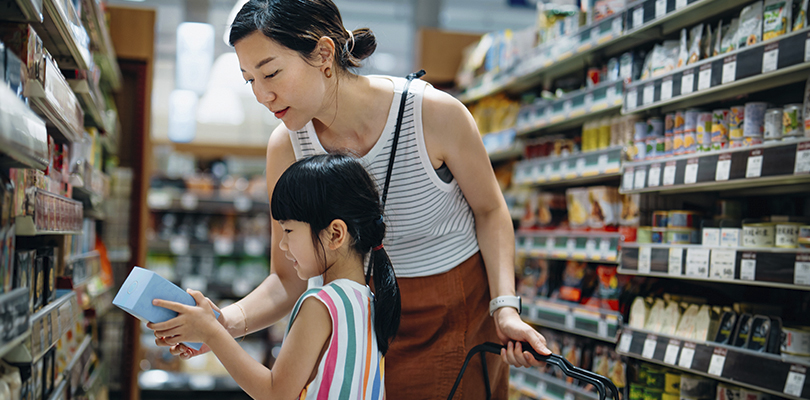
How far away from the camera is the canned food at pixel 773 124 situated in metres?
1.98

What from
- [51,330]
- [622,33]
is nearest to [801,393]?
[622,33]

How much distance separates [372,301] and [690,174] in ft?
4.51

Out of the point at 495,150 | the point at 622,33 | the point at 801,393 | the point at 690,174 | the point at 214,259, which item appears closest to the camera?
the point at 801,393

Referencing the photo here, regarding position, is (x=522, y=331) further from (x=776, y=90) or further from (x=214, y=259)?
(x=214, y=259)

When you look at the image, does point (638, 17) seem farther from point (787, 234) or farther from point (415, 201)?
point (415, 201)

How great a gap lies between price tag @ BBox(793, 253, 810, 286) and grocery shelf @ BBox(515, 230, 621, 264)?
103cm

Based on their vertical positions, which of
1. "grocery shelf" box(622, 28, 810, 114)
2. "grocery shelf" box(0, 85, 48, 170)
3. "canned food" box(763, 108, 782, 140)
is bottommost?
"grocery shelf" box(0, 85, 48, 170)

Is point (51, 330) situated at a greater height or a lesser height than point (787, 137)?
lesser

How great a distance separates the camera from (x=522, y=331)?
56.3 inches

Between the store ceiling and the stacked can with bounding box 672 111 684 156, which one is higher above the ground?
the store ceiling

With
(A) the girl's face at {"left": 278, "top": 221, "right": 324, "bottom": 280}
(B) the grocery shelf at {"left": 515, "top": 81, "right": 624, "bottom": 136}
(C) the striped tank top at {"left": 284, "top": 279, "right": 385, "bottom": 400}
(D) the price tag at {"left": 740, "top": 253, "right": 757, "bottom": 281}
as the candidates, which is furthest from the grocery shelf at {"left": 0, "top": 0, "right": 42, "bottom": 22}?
(B) the grocery shelf at {"left": 515, "top": 81, "right": 624, "bottom": 136}

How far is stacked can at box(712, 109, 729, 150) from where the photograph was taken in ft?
7.32

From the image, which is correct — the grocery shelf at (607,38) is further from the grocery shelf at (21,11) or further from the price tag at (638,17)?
the grocery shelf at (21,11)

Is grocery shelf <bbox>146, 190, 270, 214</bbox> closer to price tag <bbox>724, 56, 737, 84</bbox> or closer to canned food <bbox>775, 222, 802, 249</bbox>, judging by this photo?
price tag <bbox>724, 56, 737, 84</bbox>
